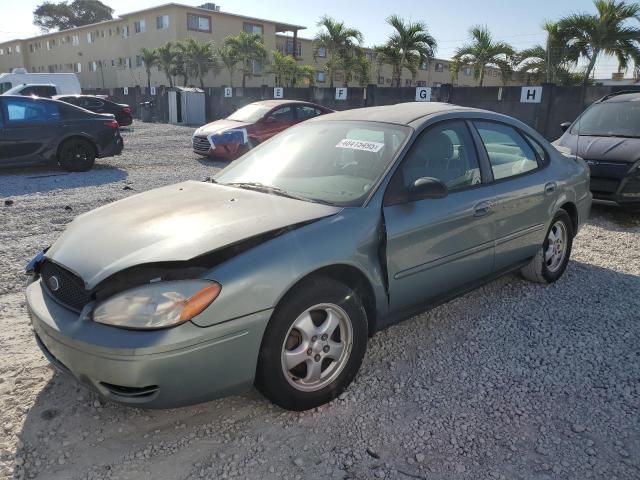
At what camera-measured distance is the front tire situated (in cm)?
247

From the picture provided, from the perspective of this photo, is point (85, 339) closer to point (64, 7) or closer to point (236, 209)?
point (236, 209)

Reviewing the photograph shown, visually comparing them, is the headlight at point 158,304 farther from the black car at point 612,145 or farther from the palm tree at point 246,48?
the palm tree at point 246,48

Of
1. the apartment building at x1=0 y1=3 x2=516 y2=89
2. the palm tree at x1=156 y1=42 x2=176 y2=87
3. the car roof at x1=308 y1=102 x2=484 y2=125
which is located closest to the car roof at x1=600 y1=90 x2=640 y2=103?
the car roof at x1=308 y1=102 x2=484 y2=125

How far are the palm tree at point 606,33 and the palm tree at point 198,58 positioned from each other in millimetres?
26672

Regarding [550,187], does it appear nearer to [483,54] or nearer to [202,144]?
[202,144]

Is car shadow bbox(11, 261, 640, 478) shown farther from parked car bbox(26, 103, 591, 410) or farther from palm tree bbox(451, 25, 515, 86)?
palm tree bbox(451, 25, 515, 86)

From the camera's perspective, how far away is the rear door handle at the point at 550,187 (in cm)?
418

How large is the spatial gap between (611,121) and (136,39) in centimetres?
4431

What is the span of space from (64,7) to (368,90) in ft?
220

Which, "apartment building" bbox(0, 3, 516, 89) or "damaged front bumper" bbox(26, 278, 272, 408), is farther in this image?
"apartment building" bbox(0, 3, 516, 89)

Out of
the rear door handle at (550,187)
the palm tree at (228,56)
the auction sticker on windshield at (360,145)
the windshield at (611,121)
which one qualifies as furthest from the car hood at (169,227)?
the palm tree at (228,56)

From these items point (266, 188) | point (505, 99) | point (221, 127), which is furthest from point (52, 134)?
point (505, 99)

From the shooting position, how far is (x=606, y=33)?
16.8 metres

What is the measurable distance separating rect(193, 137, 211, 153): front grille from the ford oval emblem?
9612 millimetres
